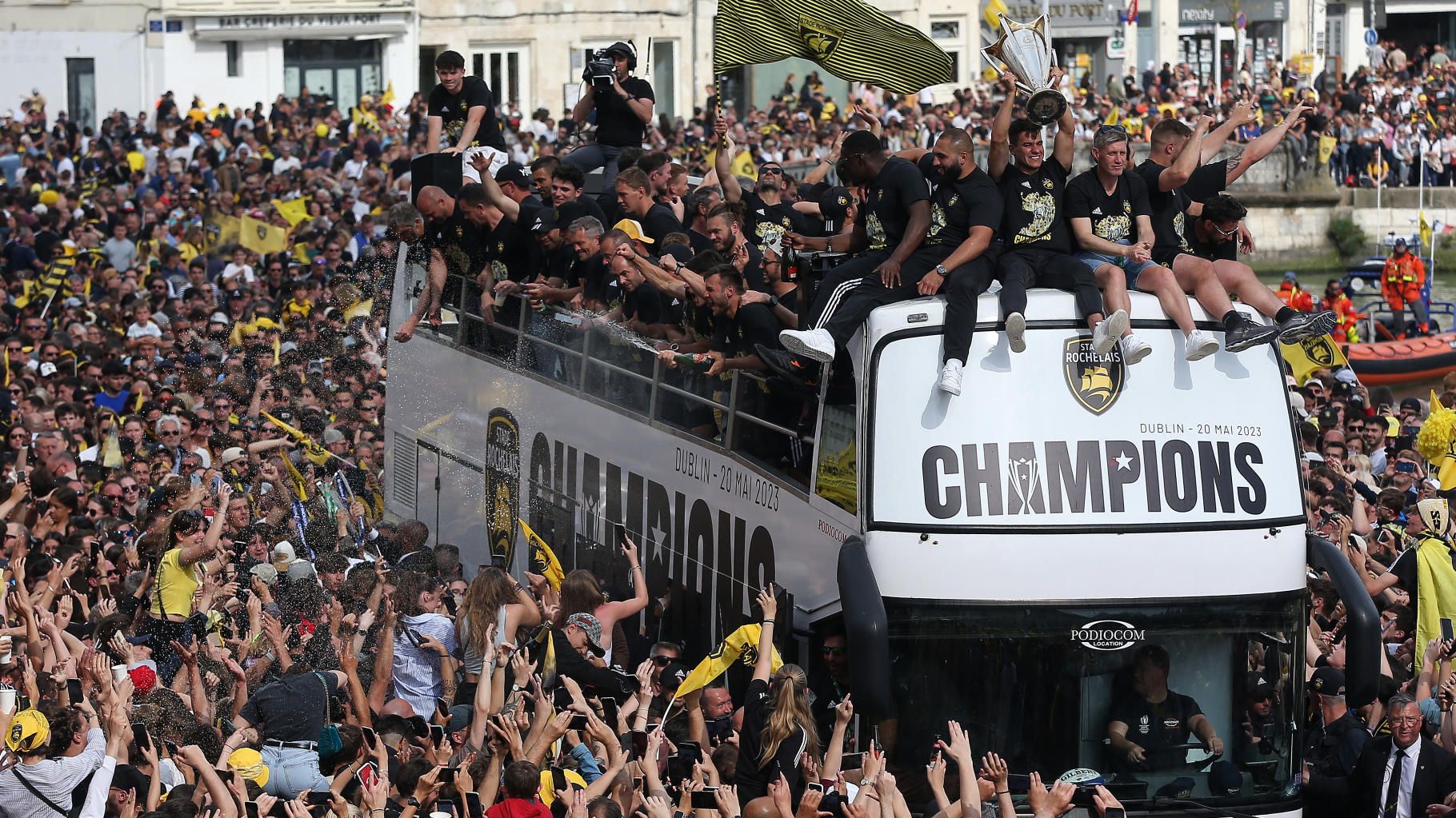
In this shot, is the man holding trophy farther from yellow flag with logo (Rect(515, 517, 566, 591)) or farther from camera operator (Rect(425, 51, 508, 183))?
A: camera operator (Rect(425, 51, 508, 183))

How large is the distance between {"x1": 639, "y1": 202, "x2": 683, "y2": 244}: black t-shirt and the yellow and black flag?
1.27 metres

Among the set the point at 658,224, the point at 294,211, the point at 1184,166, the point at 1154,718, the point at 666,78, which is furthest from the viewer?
the point at 666,78

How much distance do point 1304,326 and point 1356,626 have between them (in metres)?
1.30

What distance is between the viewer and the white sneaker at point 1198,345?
9422mm

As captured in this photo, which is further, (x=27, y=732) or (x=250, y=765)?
(x=250, y=765)

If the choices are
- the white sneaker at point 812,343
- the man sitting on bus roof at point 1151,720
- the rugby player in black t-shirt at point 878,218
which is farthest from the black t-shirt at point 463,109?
the man sitting on bus roof at point 1151,720

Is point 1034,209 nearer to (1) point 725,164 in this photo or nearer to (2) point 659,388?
(2) point 659,388

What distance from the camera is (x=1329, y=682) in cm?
1041

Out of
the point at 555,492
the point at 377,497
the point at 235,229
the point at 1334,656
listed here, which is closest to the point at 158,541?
the point at 555,492

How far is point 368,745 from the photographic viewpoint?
937cm

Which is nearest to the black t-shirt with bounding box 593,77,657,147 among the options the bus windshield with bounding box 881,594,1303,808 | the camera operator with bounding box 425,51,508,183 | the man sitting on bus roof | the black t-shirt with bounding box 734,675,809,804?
the camera operator with bounding box 425,51,508,183

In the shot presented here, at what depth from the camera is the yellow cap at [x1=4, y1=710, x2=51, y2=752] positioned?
867 centimetres

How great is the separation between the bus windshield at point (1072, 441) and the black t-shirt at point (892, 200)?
1178 millimetres

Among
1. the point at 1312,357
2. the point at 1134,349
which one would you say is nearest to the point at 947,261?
the point at 1134,349
